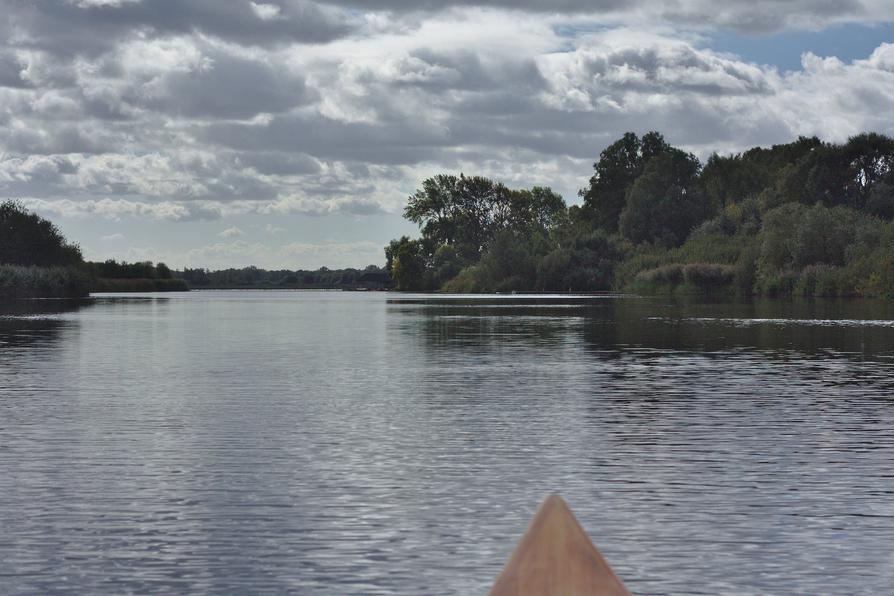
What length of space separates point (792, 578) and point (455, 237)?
499 feet

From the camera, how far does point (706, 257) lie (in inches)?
4208

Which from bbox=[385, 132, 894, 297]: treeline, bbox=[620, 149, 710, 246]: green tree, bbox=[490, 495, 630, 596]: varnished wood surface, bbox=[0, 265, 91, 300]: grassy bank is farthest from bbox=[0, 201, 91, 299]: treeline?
bbox=[490, 495, 630, 596]: varnished wood surface

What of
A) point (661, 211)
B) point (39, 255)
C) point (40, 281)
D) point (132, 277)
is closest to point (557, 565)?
point (40, 281)

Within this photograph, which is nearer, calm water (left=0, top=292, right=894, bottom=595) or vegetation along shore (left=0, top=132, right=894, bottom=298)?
calm water (left=0, top=292, right=894, bottom=595)

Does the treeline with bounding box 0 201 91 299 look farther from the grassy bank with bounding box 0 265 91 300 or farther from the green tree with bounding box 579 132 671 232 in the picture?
the green tree with bounding box 579 132 671 232

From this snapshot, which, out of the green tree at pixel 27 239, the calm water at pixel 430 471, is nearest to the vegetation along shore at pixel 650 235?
the green tree at pixel 27 239

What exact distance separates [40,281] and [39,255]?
27.1 ft

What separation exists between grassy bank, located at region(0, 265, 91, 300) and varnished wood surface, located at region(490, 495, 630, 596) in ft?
344

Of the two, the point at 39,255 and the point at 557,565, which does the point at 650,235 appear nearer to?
the point at 39,255

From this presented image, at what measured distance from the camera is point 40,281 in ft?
354

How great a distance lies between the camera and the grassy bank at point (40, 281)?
343 ft

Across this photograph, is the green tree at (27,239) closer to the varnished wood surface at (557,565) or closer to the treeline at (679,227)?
the treeline at (679,227)

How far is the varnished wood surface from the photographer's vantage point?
418 centimetres

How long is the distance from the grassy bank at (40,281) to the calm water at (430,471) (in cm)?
8034
